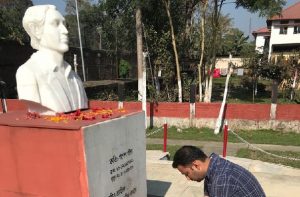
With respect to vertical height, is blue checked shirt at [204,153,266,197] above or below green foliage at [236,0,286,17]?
below

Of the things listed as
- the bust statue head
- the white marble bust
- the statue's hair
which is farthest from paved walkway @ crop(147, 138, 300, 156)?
the statue's hair

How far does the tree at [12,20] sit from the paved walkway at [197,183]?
1371 cm

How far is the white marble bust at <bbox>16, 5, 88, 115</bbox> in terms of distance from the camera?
15.6 feet

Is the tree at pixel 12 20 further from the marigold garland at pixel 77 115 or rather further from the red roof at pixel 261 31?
the red roof at pixel 261 31

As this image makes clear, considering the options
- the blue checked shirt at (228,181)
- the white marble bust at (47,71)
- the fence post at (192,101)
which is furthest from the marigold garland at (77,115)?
the fence post at (192,101)

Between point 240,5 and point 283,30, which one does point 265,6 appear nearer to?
point 240,5

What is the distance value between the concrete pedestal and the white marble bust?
0.93ft

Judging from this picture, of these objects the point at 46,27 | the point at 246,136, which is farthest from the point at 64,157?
the point at 246,136

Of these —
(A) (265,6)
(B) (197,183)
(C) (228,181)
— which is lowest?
(B) (197,183)

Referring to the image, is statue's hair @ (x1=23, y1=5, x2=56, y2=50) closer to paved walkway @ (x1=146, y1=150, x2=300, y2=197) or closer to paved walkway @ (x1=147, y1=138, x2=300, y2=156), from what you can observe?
paved walkway @ (x1=146, y1=150, x2=300, y2=197)

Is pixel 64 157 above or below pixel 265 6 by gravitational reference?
below

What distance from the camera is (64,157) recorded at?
4207 mm

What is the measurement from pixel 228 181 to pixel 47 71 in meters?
2.73

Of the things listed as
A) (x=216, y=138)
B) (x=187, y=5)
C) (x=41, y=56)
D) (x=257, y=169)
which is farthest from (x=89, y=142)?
(x=187, y=5)
